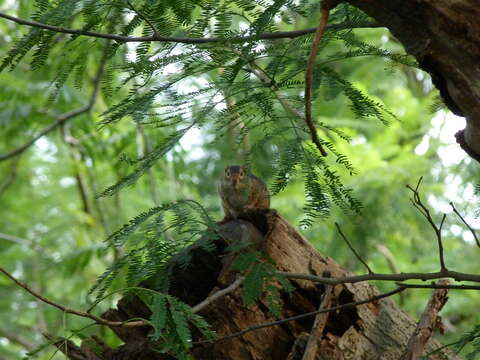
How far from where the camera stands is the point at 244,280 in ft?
9.64

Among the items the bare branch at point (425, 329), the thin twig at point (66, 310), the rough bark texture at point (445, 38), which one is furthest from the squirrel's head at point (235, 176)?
the rough bark texture at point (445, 38)

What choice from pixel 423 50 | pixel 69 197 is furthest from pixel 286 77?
pixel 69 197

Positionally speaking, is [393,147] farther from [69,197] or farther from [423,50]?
[423,50]

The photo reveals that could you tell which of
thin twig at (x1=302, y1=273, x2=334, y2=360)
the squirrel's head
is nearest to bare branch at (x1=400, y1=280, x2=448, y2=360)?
thin twig at (x1=302, y1=273, x2=334, y2=360)

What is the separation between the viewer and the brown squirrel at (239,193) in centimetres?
488

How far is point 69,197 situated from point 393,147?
17.7 feet

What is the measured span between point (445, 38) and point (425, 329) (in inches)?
62.7

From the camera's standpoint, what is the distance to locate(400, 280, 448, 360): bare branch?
133 inches

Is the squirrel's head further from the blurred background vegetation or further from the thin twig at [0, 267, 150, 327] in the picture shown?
the thin twig at [0, 267, 150, 327]

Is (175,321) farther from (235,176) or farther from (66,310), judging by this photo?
(235,176)

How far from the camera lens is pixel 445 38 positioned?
7.58 feet

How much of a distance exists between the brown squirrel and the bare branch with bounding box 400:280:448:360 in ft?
4.63

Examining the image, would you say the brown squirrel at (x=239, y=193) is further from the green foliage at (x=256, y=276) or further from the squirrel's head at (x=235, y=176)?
the green foliage at (x=256, y=276)

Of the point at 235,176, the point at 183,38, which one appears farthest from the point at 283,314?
the point at 235,176
